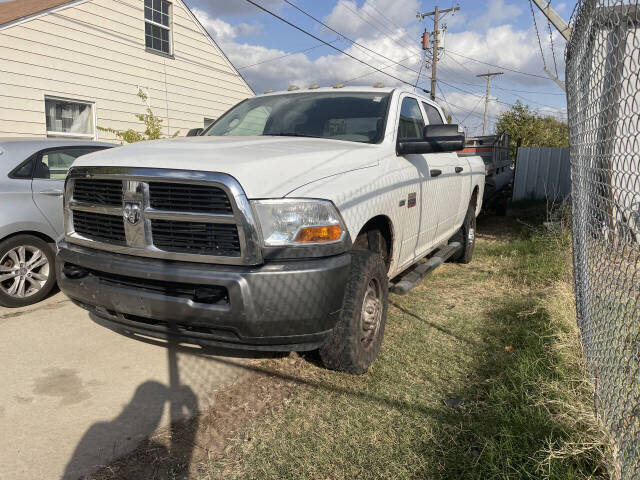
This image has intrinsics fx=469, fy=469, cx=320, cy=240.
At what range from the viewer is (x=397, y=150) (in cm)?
365

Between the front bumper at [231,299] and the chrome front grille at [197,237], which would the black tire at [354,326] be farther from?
the chrome front grille at [197,237]

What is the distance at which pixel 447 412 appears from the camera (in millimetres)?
2689

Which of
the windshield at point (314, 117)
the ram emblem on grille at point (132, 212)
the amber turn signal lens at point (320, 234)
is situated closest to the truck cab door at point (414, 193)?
the windshield at point (314, 117)

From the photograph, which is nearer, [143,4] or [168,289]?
[168,289]

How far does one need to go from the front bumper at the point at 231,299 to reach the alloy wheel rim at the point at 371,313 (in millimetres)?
562

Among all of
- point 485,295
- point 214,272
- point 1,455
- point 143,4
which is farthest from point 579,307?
point 143,4

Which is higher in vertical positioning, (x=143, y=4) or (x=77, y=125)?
(x=143, y=4)

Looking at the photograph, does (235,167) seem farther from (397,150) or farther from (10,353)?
(10,353)

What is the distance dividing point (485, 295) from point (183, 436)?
3504 mm

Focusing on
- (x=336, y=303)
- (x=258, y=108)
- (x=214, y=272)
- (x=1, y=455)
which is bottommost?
(x=1, y=455)

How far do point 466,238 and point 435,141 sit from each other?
2877 mm

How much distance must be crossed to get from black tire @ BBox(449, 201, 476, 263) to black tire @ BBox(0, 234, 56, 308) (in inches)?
186

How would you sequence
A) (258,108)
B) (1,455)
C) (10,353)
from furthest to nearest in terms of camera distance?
(258,108) → (10,353) → (1,455)

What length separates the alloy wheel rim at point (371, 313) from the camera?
3137mm
